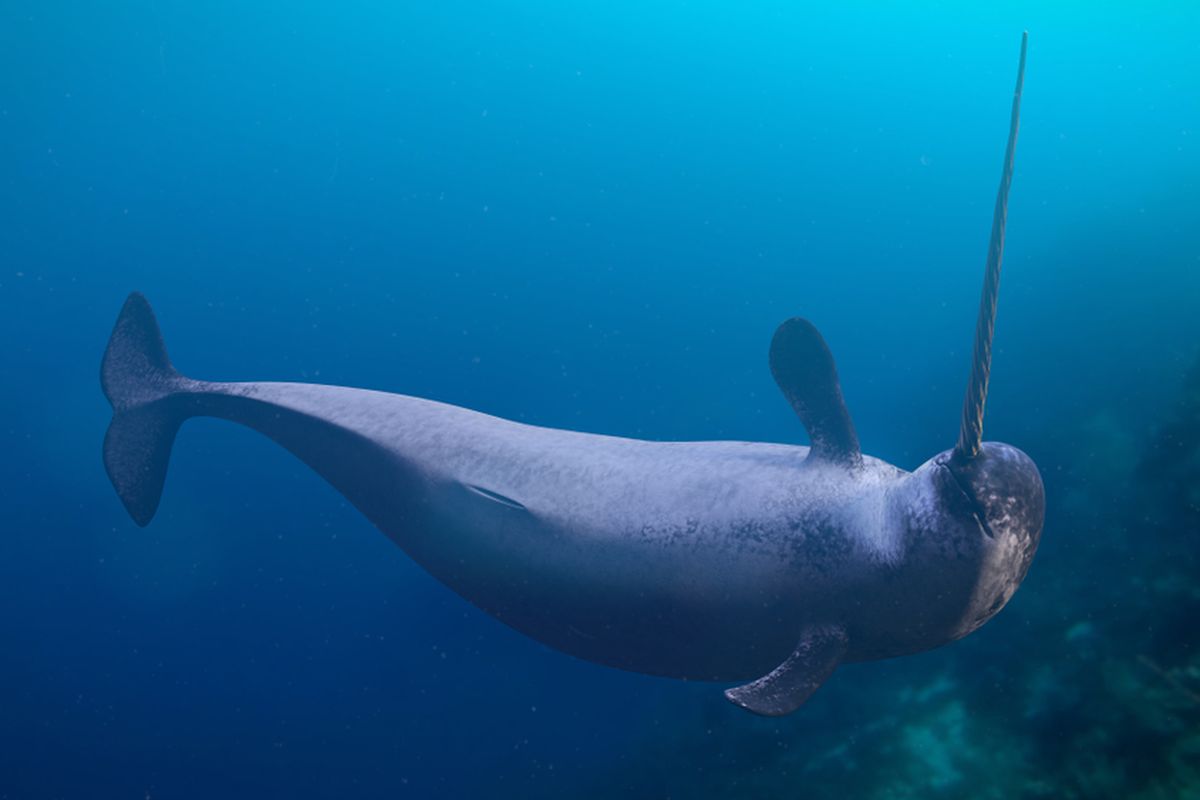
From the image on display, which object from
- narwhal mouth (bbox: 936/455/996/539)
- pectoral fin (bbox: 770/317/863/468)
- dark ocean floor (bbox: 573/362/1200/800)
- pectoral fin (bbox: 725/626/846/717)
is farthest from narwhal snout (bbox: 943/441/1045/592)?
dark ocean floor (bbox: 573/362/1200/800)

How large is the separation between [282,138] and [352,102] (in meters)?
1.34

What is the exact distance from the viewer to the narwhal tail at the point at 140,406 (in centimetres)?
552

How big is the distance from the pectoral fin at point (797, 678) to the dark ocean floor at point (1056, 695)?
9.15ft

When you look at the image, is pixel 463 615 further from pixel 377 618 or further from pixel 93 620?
pixel 93 620

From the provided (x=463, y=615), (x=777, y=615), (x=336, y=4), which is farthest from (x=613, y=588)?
(x=336, y=4)

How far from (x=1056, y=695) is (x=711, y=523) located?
3.48m

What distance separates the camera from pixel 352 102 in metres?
12.3

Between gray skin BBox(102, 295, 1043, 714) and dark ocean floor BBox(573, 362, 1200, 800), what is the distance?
240 cm

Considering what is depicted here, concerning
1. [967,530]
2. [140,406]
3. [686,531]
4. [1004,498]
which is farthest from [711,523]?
[140,406]

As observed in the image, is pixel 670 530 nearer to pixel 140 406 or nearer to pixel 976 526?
pixel 976 526

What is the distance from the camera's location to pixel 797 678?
3125 mm

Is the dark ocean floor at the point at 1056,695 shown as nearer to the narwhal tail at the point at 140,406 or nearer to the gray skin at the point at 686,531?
the gray skin at the point at 686,531

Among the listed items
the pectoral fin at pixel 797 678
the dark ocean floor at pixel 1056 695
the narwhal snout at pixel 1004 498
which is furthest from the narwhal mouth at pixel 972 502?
the dark ocean floor at pixel 1056 695

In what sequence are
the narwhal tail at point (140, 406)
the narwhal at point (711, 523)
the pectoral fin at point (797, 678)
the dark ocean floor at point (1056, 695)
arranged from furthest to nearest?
the narwhal tail at point (140, 406), the dark ocean floor at point (1056, 695), the narwhal at point (711, 523), the pectoral fin at point (797, 678)
